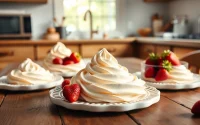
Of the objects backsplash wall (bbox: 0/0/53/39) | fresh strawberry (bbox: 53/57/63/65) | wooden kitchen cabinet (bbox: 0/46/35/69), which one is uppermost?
backsplash wall (bbox: 0/0/53/39)

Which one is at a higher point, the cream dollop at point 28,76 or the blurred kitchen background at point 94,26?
the blurred kitchen background at point 94,26

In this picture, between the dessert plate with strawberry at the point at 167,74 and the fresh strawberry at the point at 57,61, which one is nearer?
the dessert plate with strawberry at the point at 167,74

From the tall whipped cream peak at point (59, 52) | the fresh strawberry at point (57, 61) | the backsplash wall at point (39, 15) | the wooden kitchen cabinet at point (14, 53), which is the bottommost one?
the wooden kitchen cabinet at point (14, 53)

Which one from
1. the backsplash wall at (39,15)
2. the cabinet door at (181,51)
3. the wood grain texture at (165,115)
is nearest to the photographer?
the wood grain texture at (165,115)

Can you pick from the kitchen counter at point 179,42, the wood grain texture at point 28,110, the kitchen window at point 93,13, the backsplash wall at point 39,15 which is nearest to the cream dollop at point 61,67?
the wood grain texture at point 28,110

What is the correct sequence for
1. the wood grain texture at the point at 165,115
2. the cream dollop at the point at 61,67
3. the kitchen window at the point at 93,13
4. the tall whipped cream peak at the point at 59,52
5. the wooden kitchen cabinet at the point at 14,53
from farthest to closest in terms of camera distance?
the kitchen window at the point at 93,13 < the wooden kitchen cabinet at the point at 14,53 < the tall whipped cream peak at the point at 59,52 < the cream dollop at the point at 61,67 < the wood grain texture at the point at 165,115

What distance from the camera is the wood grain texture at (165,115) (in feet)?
1.92

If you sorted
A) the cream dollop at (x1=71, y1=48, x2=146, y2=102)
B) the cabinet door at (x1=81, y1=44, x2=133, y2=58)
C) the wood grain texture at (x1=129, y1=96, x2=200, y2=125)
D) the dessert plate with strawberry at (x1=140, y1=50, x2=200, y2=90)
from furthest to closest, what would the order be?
1. the cabinet door at (x1=81, y1=44, x2=133, y2=58)
2. the dessert plate with strawberry at (x1=140, y1=50, x2=200, y2=90)
3. the cream dollop at (x1=71, y1=48, x2=146, y2=102)
4. the wood grain texture at (x1=129, y1=96, x2=200, y2=125)

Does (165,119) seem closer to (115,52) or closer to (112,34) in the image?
(115,52)

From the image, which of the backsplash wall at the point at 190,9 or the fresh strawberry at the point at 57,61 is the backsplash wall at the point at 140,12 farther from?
the fresh strawberry at the point at 57,61

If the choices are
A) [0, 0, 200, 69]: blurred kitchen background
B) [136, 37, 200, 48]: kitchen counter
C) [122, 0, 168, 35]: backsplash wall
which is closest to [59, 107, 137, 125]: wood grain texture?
[136, 37, 200, 48]: kitchen counter

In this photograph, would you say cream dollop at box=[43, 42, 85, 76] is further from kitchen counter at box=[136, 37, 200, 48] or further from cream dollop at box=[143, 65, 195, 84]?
kitchen counter at box=[136, 37, 200, 48]

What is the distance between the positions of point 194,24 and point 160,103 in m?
2.74

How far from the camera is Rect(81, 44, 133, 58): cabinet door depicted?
3.35 m
